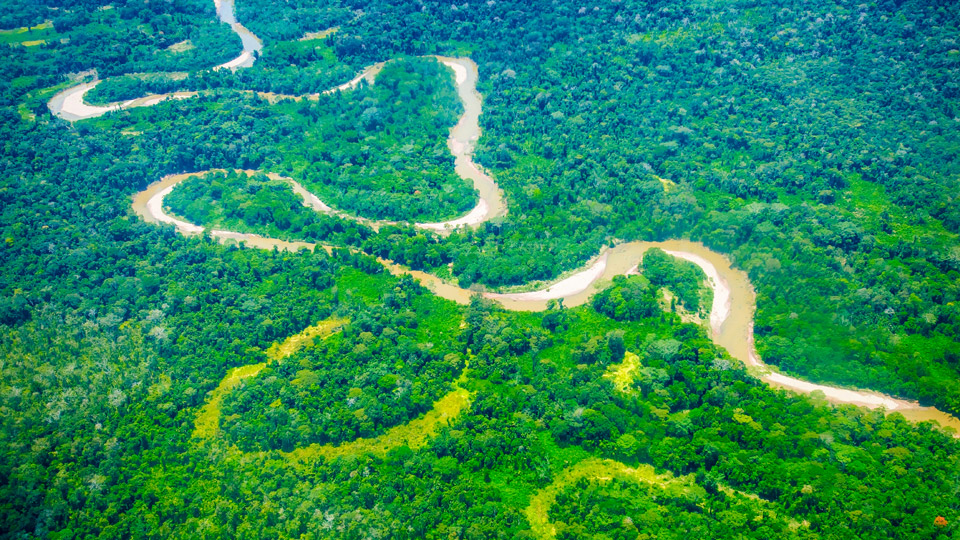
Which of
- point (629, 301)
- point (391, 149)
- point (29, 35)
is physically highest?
point (29, 35)

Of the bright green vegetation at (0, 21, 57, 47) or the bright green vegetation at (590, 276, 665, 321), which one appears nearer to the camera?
the bright green vegetation at (590, 276, 665, 321)

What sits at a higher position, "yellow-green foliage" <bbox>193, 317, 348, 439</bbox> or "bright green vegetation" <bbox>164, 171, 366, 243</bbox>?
"bright green vegetation" <bbox>164, 171, 366, 243</bbox>

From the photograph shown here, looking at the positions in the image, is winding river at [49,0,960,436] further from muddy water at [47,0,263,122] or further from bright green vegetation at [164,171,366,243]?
bright green vegetation at [164,171,366,243]

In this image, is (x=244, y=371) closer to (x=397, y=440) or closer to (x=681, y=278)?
(x=397, y=440)

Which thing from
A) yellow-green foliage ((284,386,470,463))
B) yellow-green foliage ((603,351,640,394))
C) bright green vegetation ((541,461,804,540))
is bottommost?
bright green vegetation ((541,461,804,540))

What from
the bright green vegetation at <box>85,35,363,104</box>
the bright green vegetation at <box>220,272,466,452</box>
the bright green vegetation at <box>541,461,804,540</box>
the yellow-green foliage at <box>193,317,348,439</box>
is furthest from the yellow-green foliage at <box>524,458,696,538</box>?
the bright green vegetation at <box>85,35,363,104</box>

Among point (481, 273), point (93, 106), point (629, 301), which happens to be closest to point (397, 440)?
point (481, 273)

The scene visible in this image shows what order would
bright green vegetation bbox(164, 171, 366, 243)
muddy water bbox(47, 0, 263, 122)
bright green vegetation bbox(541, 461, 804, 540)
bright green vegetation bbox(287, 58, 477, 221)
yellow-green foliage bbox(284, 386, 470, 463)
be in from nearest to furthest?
bright green vegetation bbox(541, 461, 804, 540) → yellow-green foliage bbox(284, 386, 470, 463) → bright green vegetation bbox(164, 171, 366, 243) → bright green vegetation bbox(287, 58, 477, 221) → muddy water bbox(47, 0, 263, 122)

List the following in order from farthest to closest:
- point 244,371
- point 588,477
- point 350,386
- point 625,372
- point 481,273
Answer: point 481,273
point 244,371
point 625,372
point 350,386
point 588,477
